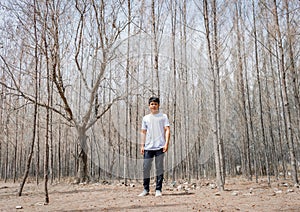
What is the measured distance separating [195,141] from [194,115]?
A: 1827 mm

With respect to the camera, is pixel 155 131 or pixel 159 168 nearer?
pixel 159 168

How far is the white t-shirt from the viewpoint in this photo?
4266 millimetres

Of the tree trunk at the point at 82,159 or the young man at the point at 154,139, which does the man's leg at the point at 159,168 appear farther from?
the tree trunk at the point at 82,159

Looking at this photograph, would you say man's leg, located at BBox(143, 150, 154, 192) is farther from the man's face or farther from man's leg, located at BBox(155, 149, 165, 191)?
the man's face

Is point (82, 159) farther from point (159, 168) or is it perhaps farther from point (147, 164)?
point (159, 168)

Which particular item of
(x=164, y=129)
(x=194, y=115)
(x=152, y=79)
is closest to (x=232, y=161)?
(x=194, y=115)

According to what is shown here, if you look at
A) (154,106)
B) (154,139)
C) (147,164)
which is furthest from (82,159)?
(154,106)

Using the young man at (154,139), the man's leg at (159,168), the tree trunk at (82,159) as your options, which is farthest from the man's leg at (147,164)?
the tree trunk at (82,159)

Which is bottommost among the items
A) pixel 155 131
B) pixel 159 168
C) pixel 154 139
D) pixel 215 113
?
pixel 159 168

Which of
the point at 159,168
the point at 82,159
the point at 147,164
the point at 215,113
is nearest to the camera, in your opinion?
the point at 159,168

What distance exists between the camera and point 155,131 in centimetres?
430

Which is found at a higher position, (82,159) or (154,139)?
(154,139)

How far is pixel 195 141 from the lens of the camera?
1326 centimetres

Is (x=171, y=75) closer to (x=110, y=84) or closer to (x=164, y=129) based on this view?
(x=110, y=84)
